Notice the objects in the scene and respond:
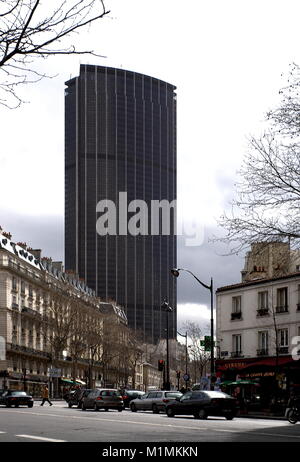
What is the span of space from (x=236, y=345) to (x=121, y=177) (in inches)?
5000

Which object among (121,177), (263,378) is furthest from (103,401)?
(121,177)

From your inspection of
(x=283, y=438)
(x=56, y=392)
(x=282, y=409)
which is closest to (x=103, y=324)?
(x=56, y=392)

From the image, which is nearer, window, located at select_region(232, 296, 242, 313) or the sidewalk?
the sidewalk

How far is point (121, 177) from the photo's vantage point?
183 meters

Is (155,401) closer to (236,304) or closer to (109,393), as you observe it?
(109,393)

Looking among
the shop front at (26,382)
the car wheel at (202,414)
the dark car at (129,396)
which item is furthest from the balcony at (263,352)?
the shop front at (26,382)

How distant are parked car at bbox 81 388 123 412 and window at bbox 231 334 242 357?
16.4 meters

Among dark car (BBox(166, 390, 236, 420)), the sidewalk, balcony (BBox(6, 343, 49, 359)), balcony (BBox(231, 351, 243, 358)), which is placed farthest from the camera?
balcony (BBox(6, 343, 49, 359))

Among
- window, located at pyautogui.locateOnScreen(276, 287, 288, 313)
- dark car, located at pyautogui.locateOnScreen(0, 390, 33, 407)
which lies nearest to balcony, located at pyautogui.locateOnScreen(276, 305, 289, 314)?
window, located at pyautogui.locateOnScreen(276, 287, 288, 313)

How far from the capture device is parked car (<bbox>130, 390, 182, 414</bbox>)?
4216 cm

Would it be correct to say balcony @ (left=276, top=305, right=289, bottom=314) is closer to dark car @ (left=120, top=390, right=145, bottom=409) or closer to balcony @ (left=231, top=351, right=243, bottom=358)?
balcony @ (left=231, top=351, right=243, bottom=358)

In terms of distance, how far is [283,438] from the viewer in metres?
19.2

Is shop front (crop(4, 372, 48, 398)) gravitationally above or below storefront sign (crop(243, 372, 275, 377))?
below
